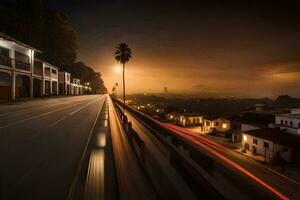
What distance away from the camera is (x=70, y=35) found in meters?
81.6

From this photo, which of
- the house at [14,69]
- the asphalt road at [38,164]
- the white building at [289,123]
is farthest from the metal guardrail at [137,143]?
the white building at [289,123]

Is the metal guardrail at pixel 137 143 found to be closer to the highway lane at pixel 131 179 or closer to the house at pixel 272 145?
the highway lane at pixel 131 179

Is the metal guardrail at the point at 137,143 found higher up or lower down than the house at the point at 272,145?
higher up

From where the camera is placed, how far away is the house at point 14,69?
3048 centimetres

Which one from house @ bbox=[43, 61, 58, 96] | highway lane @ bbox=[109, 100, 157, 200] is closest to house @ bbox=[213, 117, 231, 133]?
house @ bbox=[43, 61, 58, 96]

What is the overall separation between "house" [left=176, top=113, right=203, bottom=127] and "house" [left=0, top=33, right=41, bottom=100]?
46753mm

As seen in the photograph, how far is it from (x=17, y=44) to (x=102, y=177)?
127 ft

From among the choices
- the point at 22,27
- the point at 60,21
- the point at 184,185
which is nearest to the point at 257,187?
the point at 184,185

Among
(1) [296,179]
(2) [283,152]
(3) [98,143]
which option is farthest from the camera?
(2) [283,152]

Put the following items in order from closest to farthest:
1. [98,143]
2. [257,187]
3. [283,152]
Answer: [257,187]
[98,143]
[283,152]

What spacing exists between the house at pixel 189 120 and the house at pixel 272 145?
108ft

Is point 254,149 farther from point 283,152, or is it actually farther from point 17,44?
point 17,44

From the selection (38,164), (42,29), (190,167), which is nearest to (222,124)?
(38,164)

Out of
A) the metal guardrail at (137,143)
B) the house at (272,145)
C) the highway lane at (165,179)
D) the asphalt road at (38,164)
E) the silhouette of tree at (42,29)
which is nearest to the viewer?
the highway lane at (165,179)
